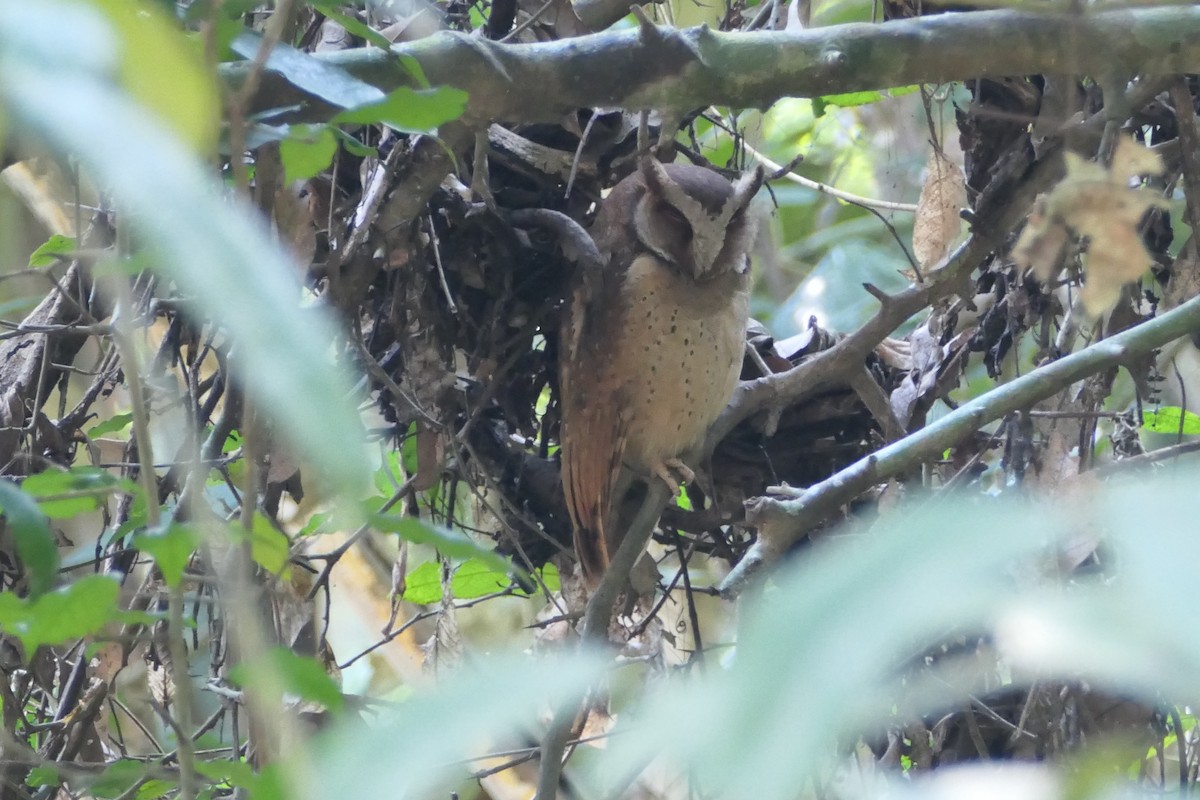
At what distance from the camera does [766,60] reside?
117 centimetres

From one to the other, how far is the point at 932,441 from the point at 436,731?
1.03 metres

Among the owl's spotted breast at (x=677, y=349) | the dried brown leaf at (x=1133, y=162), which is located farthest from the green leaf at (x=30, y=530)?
the owl's spotted breast at (x=677, y=349)

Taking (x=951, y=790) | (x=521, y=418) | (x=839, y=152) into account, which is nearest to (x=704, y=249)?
(x=521, y=418)

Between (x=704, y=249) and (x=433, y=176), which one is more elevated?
(x=433, y=176)

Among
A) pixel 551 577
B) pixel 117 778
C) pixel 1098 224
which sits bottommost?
pixel 551 577

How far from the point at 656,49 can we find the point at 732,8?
78 cm

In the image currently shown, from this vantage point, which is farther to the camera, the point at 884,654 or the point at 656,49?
the point at 656,49

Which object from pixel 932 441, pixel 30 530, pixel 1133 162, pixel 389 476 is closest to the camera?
pixel 30 530

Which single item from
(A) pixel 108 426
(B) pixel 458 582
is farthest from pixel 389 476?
(A) pixel 108 426

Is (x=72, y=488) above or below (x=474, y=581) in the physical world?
above

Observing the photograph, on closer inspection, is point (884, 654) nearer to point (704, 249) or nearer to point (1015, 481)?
point (1015, 481)

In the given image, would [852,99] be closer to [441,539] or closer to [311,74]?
[311,74]

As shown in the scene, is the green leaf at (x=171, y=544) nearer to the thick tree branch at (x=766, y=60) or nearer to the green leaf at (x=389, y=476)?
the thick tree branch at (x=766, y=60)

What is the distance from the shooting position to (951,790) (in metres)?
0.29
